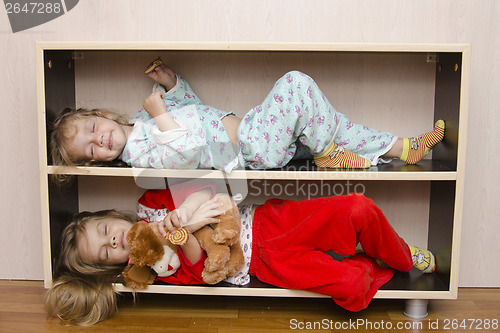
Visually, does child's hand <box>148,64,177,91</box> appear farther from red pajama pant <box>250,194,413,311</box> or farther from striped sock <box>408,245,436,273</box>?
striped sock <box>408,245,436,273</box>

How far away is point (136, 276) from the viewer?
3.96 ft

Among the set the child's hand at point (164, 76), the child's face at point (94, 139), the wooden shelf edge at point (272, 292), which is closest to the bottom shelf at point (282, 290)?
the wooden shelf edge at point (272, 292)

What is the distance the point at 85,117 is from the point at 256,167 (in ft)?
1.55

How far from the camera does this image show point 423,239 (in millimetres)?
1441

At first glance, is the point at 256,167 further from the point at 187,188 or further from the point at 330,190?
the point at 330,190

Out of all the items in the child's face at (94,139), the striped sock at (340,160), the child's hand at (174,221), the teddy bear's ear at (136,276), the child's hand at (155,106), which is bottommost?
the teddy bear's ear at (136,276)

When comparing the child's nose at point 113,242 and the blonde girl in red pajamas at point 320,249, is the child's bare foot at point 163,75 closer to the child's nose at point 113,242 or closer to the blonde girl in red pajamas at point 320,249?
the blonde girl in red pajamas at point 320,249

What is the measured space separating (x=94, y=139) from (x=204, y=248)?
15.8 inches

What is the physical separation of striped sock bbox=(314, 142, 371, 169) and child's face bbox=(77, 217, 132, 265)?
0.56m

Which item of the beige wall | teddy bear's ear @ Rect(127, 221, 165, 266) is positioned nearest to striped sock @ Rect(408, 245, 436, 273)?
the beige wall

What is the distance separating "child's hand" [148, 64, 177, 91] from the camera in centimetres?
131

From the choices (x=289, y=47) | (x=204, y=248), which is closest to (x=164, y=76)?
(x=289, y=47)

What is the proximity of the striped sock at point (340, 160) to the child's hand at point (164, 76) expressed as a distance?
467mm

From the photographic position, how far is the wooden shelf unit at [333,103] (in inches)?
45.2
